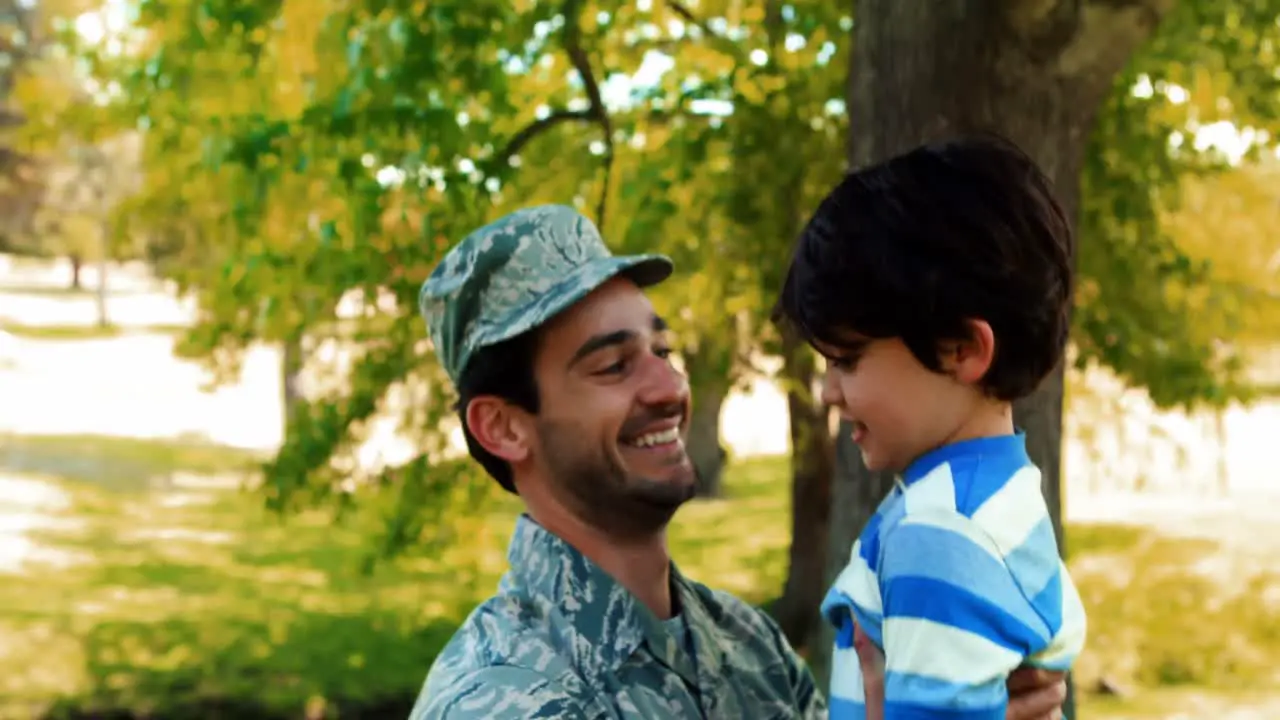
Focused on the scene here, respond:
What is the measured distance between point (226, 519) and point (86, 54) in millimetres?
13119

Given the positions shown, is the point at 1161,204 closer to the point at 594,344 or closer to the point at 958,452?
the point at 594,344

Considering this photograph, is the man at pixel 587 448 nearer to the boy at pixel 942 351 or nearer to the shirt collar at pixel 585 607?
the shirt collar at pixel 585 607

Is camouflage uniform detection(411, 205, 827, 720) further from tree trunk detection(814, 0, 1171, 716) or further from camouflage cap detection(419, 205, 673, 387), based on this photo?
tree trunk detection(814, 0, 1171, 716)

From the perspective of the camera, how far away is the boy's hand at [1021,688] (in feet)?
6.93

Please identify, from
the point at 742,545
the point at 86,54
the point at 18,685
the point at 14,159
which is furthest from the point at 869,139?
the point at 14,159

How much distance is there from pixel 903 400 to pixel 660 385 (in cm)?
66

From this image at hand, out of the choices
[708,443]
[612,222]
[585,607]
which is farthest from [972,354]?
[708,443]

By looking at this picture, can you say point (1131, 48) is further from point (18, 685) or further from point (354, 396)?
point (18, 685)

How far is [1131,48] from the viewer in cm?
413

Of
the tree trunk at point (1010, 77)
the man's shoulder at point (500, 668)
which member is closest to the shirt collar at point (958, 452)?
the man's shoulder at point (500, 668)

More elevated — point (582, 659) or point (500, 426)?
point (500, 426)

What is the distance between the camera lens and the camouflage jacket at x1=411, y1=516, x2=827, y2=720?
7.48ft

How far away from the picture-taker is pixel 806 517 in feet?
38.1

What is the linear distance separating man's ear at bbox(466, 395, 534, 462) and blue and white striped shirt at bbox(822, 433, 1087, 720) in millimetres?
799
